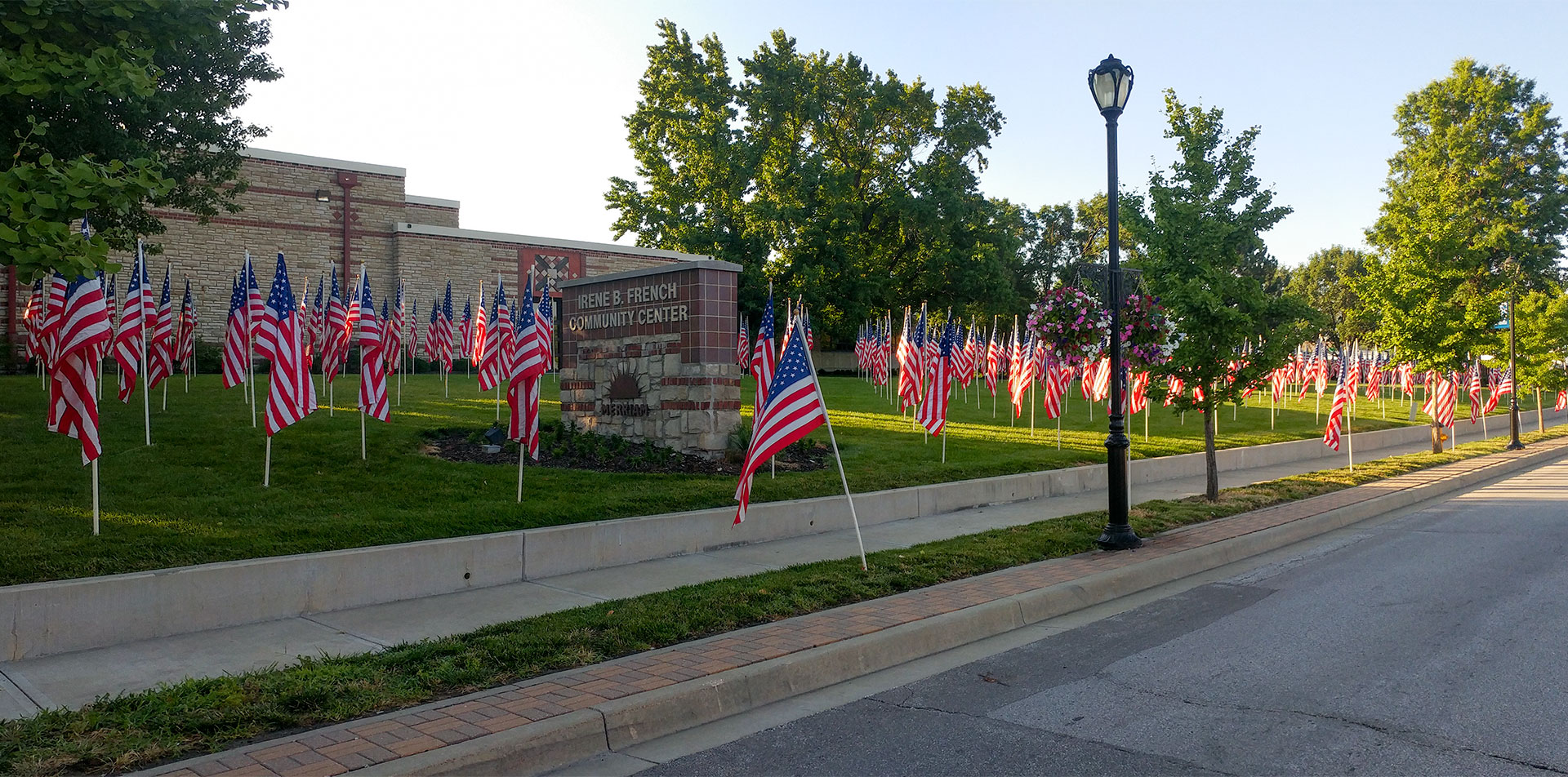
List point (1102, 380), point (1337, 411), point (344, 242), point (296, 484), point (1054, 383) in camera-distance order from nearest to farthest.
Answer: point (296, 484), point (1337, 411), point (1054, 383), point (1102, 380), point (344, 242)

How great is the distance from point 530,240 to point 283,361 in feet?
104

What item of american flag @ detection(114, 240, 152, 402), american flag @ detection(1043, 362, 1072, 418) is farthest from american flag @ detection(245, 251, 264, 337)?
american flag @ detection(1043, 362, 1072, 418)

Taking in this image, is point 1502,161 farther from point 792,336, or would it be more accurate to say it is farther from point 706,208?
point 792,336

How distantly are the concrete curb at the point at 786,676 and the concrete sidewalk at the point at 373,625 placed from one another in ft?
7.91

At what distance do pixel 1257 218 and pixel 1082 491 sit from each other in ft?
17.5

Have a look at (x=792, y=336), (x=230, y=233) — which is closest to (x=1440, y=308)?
(x=792, y=336)

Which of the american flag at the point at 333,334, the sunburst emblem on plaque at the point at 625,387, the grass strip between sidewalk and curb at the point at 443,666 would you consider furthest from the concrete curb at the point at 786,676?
the american flag at the point at 333,334

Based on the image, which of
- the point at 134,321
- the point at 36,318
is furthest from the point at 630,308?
the point at 36,318

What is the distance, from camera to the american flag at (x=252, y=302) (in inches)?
523

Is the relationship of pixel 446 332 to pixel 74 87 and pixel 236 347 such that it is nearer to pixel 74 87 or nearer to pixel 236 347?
pixel 236 347

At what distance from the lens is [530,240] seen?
42062mm

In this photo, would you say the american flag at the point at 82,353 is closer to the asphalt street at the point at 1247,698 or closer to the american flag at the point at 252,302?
the american flag at the point at 252,302

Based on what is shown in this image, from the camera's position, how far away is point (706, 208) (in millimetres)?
47062

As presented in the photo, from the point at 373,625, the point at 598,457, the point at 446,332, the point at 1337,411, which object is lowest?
the point at 373,625
